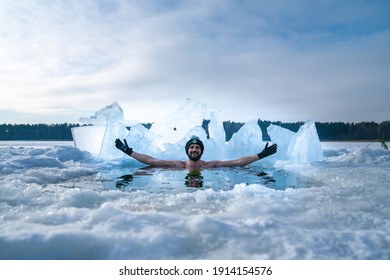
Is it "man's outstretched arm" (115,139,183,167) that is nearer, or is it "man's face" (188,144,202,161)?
"man's face" (188,144,202,161)

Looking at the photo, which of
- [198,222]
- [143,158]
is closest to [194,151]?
[143,158]

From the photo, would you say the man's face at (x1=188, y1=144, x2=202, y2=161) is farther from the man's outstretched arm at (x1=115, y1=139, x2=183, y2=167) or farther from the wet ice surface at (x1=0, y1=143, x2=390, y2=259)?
the wet ice surface at (x1=0, y1=143, x2=390, y2=259)

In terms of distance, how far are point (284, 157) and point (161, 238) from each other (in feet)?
26.3

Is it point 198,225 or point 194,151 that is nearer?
point 198,225

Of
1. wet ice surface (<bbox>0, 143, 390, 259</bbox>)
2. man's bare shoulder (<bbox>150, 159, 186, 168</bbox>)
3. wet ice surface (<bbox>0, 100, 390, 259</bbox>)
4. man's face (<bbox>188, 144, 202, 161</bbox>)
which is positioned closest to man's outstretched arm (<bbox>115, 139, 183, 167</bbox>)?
man's bare shoulder (<bbox>150, 159, 186, 168</bbox>)

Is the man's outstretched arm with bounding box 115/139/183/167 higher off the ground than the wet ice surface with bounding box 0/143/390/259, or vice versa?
the man's outstretched arm with bounding box 115/139/183/167

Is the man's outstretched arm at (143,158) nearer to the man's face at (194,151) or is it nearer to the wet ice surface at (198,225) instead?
the man's face at (194,151)

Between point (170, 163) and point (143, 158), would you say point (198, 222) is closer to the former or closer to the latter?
point (170, 163)

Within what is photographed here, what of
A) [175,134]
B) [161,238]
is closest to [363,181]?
[161,238]

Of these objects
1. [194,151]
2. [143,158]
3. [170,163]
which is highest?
[194,151]

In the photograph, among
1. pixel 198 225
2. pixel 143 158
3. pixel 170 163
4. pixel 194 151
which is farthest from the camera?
pixel 143 158

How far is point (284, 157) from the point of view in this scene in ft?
30.7

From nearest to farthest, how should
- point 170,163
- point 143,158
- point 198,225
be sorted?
point 198,225 < point 170,163 < point 143,158

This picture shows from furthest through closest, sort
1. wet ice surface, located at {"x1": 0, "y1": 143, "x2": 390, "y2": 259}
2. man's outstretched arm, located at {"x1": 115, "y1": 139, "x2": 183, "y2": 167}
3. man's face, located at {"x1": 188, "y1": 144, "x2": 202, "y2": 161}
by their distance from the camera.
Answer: man's outstretched arm, located at {"x1": 115, "y1": 139, "x2": 183, "y2": 167}, man's face, located at {"x1": 188, "y1": 144, "x2": 202, "y2": 161}, wet ice surface, located at {"x1": 0, "y1": 143, "x2": 390, "y2": 259}
